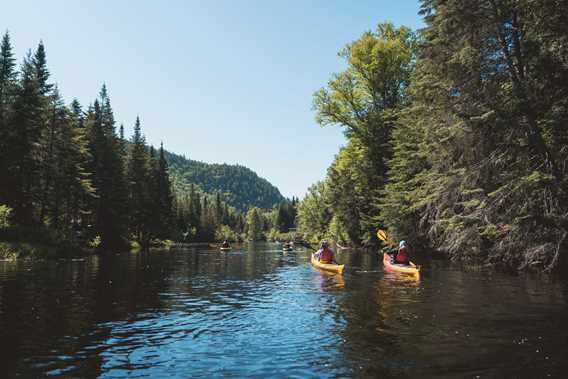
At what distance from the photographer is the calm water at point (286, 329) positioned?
8414mm

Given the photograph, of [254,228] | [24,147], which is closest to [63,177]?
[24,147]

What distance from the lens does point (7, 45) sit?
4406 cm

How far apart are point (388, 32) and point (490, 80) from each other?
2677 centimetres

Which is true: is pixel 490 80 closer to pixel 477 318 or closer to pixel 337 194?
pixel 477 318

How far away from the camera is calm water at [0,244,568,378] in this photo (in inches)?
331

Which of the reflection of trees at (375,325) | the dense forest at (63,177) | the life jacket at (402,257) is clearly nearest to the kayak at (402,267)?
the life jacket at (402,257)

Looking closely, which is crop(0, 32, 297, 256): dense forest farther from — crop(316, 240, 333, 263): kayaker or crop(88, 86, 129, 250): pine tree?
crop(316, 240, 333, 263): kayaker

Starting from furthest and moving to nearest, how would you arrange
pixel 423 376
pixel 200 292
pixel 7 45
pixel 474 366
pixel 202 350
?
pixel 7 45, pixel 200 292, pixel 202 350, pixel 474 366, pixel 423 376

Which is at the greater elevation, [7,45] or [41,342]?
[7,45]

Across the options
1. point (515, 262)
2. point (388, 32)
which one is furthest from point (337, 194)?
point (515, 262)

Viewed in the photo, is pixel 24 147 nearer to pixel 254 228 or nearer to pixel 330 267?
pixel 330 267

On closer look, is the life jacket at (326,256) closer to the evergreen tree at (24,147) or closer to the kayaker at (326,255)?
the kayaker at (326,255)

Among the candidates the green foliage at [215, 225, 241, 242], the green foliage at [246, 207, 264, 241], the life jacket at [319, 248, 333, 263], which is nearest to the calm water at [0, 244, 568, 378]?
the life jacket at [319, 248, 333, 263]

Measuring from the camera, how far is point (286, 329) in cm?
1174
